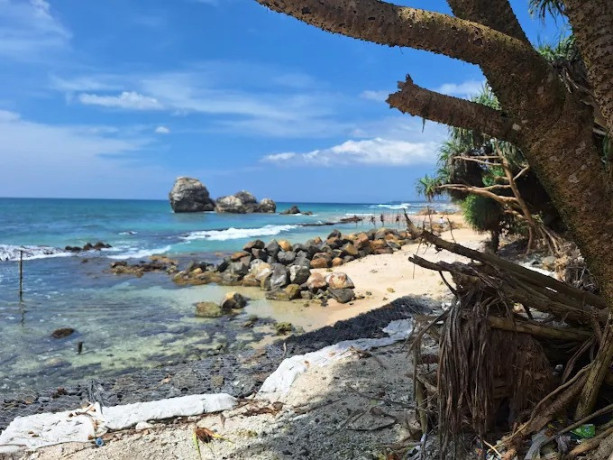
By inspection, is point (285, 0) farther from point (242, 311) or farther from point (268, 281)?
point (268, 281)

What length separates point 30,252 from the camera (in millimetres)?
23422

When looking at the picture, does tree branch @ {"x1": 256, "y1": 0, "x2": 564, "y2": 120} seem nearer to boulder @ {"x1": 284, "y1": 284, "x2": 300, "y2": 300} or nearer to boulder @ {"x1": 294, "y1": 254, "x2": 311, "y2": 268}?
boulder @ {"x1": 284, "y1": 284, "x2": 300, "y2": 300}

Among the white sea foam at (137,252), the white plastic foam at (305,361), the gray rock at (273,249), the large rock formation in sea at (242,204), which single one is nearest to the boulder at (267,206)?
the large rock formation in sea at (242,204)

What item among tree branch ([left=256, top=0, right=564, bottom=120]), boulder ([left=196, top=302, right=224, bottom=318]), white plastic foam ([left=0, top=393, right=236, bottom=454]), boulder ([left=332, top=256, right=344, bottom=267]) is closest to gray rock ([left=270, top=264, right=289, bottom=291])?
boulder ([left=196, top=302, right=224, bottom=318])

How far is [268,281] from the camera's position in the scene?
1366 centimetres

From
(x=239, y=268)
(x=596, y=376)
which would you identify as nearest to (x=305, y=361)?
(x=596, y=376)

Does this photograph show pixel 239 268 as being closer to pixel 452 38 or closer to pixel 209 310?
pixel 209 310

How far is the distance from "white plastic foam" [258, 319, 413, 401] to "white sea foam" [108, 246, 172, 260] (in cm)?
1667

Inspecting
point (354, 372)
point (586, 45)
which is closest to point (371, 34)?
point (586, 45)

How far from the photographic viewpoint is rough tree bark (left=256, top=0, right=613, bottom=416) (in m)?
1.86

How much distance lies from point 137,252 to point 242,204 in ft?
119

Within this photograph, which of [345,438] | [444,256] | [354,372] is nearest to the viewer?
[345,438]

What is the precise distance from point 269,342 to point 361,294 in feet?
13.3

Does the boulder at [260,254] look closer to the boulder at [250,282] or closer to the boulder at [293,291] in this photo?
the boulder at [250,282]
